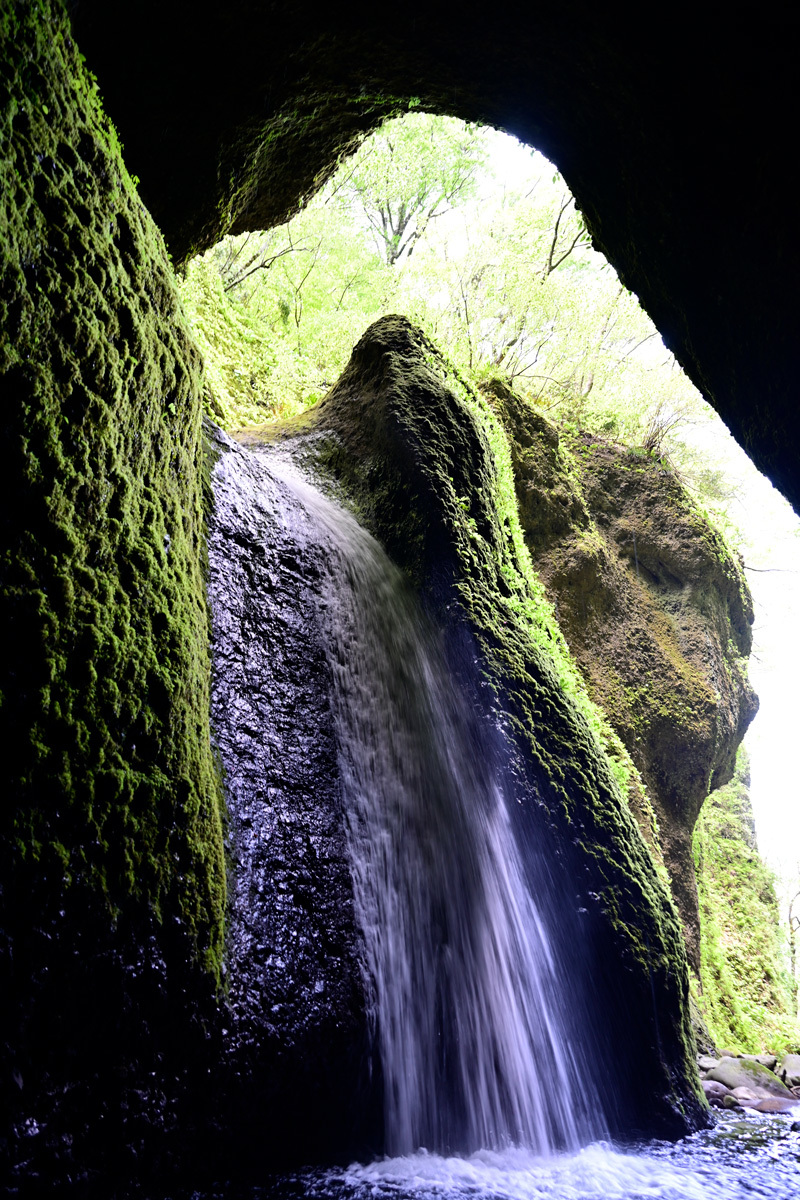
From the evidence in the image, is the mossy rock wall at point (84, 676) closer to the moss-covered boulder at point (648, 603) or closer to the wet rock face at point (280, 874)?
the wet rock face at point (280, 874)

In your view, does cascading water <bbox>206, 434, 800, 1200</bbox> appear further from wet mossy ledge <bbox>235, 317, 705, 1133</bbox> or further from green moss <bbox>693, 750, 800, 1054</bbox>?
green moss <bbox>693, 750, 800, 1054</bbox>

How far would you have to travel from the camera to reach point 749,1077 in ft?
17.3

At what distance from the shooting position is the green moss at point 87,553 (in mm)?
1629

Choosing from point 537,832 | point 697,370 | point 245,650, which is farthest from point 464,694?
point 697,370

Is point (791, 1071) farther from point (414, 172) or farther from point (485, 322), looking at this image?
point (414, 172)

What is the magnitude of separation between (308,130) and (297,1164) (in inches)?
246

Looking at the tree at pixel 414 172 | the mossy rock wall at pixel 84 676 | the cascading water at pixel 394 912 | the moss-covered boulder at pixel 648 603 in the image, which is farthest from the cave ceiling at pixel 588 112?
the tree at pixel 414 172

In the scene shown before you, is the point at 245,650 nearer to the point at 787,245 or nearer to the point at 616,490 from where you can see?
the point at 787,245

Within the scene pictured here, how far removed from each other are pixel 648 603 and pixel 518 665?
5672mm

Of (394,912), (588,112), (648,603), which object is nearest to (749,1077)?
(394,912)

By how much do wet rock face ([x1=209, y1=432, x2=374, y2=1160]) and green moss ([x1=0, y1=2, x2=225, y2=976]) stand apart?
247 millimetres

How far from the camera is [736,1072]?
5.36 meters

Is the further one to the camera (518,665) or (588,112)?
(518,665)

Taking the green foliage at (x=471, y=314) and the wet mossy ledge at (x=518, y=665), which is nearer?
the wet mossy ledge at (x=518, y=665)
